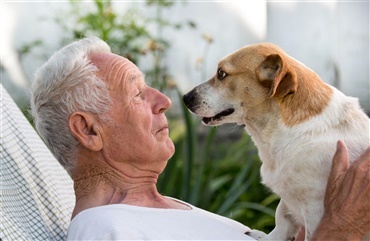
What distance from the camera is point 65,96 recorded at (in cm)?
191

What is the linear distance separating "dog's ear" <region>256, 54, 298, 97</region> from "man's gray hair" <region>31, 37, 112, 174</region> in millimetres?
452

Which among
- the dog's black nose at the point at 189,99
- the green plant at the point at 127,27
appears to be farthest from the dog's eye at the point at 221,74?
the green plant at the point at 127,27

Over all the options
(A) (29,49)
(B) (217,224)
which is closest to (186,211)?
(B) (217,224)

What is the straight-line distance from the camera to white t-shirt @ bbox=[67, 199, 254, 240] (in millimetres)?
1732

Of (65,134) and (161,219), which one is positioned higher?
(65,134)

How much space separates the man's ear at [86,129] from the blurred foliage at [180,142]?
5.57 feet

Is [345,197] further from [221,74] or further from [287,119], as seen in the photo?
[221,74]

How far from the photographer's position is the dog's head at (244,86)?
1937mm

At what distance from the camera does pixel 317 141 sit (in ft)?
6.00

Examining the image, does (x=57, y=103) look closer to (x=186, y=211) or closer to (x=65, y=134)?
(x=65, y=134)

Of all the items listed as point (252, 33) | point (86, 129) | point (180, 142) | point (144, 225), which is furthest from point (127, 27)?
point (144, 225)

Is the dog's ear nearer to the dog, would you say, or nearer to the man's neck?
the dog

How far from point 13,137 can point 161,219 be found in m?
0.64

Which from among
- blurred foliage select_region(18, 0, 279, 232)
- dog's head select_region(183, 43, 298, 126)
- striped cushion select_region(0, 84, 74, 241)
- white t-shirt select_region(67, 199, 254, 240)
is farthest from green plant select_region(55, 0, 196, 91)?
white t-shirt select_region(67, 199, 254, 240)
